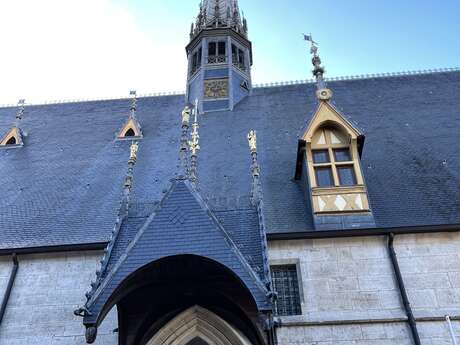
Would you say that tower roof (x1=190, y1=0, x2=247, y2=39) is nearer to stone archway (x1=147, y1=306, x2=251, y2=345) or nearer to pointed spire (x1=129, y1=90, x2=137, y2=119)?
pointed spire (x1=129, y1=90, x2=137, y2=119)

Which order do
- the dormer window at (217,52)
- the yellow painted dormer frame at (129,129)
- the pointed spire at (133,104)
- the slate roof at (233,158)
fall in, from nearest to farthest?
the slate roof at (233,158) → the yellow painted dormer frame at (129,129) → the pointed spire at (133,104) → the dormer window at (217,52)

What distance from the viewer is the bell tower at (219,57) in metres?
17.9

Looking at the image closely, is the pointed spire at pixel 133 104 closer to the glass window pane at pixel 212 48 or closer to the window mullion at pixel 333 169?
the glass window pane at pixel 212 48

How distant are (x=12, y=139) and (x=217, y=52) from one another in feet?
29.0

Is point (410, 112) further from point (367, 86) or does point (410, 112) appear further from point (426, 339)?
point (426, 339)

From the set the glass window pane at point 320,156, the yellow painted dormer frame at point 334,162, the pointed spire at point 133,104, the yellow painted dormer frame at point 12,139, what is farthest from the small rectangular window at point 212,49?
the glass window pane at point 320,156

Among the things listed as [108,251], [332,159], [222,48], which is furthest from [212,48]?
[108,251]

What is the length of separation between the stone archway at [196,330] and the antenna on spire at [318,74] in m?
6.18

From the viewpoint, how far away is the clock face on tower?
1788cm

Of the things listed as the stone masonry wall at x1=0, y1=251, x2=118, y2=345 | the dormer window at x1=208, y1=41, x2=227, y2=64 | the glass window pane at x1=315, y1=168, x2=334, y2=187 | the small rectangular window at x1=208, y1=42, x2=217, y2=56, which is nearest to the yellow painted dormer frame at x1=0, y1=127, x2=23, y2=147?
the stone masonry wall at x1=0, y1=251, x2=118, y2=345

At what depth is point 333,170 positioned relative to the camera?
11094mm

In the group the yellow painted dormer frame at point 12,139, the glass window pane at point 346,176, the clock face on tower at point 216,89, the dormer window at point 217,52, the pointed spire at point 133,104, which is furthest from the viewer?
the dormer window at point 217,52

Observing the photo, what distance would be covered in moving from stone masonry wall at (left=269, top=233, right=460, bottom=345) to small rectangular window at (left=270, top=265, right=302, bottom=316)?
166mm

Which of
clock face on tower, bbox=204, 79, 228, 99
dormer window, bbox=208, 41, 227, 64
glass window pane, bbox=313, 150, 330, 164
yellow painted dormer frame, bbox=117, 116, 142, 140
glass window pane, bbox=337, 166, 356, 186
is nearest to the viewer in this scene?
glass window pane, bbox=337, 166, 356, 186
